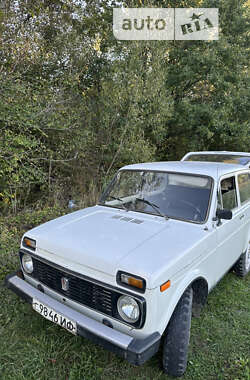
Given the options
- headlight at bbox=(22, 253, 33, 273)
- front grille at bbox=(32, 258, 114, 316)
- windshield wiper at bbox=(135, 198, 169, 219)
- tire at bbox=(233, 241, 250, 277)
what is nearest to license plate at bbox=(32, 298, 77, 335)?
front grille at bbox=(32, 258, 114, 316)

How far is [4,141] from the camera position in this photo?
4.36 meters

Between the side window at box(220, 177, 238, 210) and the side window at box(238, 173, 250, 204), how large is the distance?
0.27m

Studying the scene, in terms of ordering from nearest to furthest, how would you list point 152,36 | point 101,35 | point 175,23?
point 152,36 < point 101,35 < point 175,23

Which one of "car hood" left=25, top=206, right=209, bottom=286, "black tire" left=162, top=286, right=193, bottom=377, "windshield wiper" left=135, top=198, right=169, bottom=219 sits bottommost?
"black tire" left=162, top=286, right=193, bottom=377

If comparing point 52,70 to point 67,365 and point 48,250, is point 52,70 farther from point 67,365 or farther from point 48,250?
point 67,365

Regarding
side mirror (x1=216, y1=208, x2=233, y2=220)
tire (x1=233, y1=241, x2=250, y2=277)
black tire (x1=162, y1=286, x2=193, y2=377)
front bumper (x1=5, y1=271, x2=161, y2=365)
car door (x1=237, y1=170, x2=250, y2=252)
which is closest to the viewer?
front bumper (x1=5, y1=271, x2=161, y2=365)

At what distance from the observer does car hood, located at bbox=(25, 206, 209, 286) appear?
1.96 m

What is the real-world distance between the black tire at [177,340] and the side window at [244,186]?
2.09m

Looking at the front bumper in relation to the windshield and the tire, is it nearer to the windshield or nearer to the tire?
the windshield

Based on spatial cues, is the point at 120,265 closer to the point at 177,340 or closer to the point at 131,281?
the point at 131,281

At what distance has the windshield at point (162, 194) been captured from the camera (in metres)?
2.79

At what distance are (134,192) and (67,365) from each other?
2031 millimetres

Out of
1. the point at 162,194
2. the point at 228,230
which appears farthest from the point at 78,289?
the point at 228,230

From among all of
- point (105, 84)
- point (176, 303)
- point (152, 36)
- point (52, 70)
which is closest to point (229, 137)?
point (152, 36)
